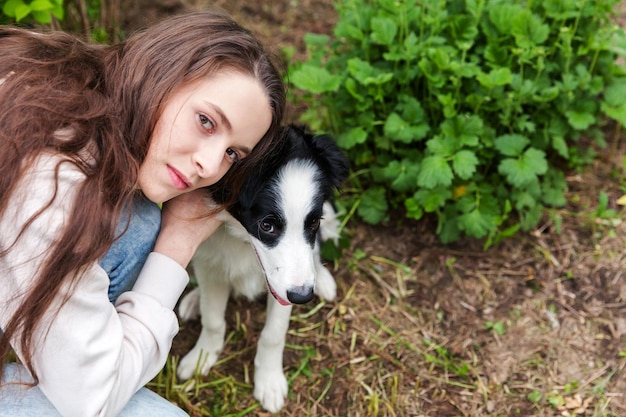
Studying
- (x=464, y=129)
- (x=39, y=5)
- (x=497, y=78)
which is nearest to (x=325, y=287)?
(x=464, y=129)

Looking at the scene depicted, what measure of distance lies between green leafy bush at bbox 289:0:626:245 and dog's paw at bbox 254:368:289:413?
0.86 meters

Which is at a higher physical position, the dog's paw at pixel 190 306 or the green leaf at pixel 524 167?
the green leaf at pixel 524 167

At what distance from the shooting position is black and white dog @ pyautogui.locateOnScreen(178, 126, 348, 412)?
2.06 m

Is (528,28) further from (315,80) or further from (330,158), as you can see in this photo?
(330,158)

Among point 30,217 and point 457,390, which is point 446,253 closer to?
point 457,390

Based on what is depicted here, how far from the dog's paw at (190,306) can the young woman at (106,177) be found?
822 mm

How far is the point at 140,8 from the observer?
4.17 meters

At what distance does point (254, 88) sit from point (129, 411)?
1001 millimetres

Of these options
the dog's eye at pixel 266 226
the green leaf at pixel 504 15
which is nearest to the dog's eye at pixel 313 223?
the dog's eye at pixel 266 226

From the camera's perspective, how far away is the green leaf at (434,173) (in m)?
2.74

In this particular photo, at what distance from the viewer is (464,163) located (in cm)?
274

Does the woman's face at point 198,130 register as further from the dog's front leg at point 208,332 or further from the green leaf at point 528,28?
the green leaf at point 528,28

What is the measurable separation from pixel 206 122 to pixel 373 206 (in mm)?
1438

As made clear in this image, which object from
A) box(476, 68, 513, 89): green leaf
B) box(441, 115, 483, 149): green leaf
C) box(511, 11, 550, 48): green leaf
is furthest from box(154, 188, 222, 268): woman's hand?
box(511, 11, 550, 48): green leaf
